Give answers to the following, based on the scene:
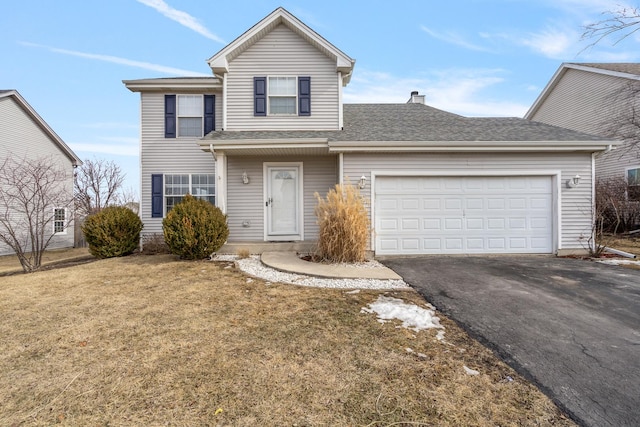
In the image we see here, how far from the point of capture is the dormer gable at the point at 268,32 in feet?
28.3

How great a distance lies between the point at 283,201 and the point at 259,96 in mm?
3250

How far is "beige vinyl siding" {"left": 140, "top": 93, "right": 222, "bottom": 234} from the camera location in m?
9.63

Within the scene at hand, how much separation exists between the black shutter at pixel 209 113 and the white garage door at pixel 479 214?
6.29 m

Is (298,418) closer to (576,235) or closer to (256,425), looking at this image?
(256,425)

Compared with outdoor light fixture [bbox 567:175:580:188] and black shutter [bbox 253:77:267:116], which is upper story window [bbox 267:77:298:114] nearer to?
black shutter [bbox 253:77:267:116]

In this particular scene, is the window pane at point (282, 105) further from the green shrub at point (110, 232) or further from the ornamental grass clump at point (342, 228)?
the green shrub at point (110, 232)

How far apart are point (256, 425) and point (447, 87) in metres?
16.3

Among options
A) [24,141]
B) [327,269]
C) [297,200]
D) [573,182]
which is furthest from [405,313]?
[24,141]

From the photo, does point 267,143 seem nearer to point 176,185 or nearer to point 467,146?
point 176,185

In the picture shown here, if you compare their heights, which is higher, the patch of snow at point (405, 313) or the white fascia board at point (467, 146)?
the white fascia board at point (467, 146)

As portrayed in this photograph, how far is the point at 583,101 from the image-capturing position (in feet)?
47.9

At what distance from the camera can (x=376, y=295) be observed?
182 inches

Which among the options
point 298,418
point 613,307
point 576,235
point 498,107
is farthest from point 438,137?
point 498,107

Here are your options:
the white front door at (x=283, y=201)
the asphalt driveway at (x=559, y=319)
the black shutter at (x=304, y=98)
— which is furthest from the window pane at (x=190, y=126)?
the asphalt driveway at (x=559, y=319)
